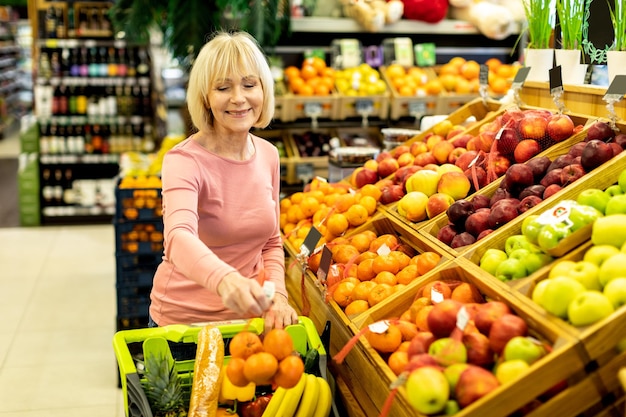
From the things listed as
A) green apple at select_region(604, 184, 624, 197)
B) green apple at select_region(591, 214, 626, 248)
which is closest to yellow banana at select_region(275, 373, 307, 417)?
green apple at select_region(591, 214, 626, 248)

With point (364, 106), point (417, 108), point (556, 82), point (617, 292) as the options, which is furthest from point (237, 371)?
point (417, 108)

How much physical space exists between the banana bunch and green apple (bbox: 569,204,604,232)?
0.77m

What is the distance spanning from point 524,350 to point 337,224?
4.28 ft

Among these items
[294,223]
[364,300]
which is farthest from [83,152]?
[364,300]

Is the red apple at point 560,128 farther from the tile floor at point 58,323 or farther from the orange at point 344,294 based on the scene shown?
the tile floor at point 58,323

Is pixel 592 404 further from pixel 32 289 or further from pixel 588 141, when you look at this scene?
pixel 32 289

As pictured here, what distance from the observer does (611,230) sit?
1.63 meters

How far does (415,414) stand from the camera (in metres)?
1.54

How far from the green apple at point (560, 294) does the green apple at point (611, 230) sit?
163mm

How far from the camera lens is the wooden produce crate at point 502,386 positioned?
1.42 m

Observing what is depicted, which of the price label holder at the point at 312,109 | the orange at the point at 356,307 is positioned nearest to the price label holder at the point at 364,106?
the price label holder at the point at 312,109

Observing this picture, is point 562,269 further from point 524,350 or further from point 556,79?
point 556,79

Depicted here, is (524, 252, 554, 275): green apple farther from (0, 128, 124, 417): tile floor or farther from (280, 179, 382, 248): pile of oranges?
(0, 128, 124, 417): tile floor

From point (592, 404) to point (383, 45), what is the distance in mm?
4533
